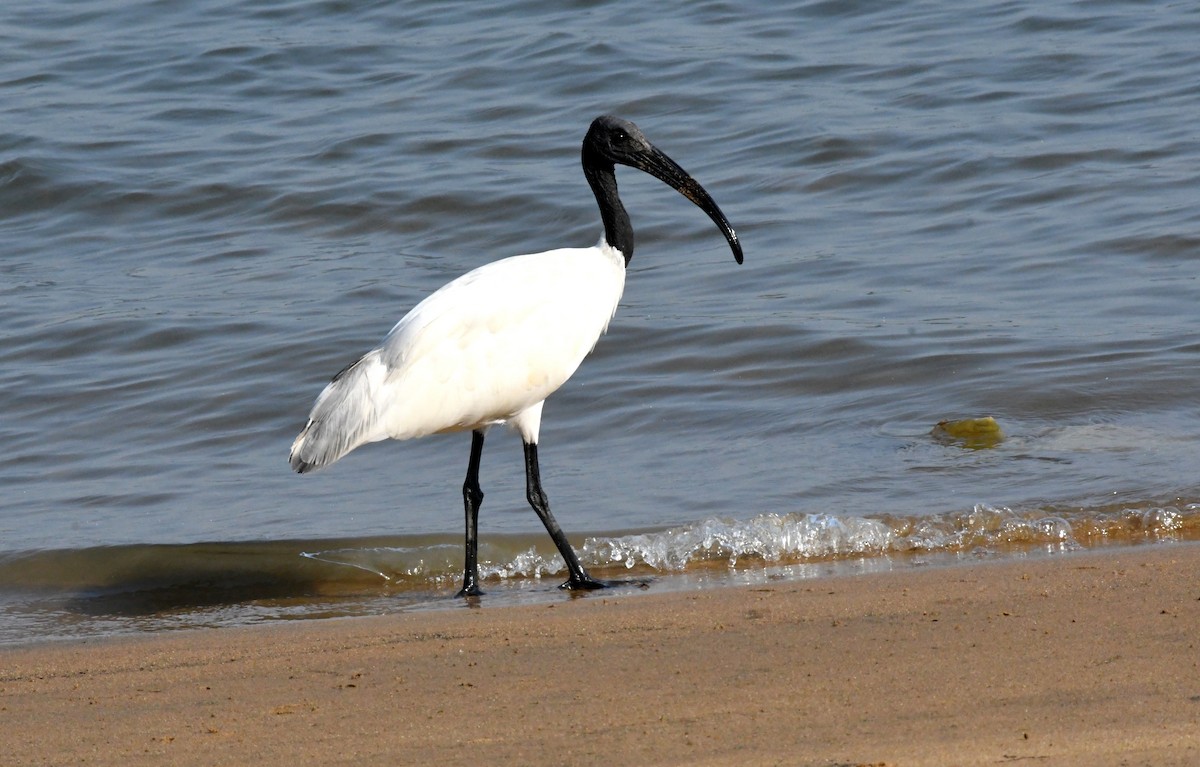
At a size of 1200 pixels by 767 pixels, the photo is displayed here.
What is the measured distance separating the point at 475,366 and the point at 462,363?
0.05 metres

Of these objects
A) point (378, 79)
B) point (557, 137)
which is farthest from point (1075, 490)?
point (378, 79)

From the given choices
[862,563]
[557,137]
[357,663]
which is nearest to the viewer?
[357,663]

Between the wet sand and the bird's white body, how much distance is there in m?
1.08

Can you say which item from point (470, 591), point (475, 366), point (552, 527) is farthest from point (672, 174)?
point (470, 591)

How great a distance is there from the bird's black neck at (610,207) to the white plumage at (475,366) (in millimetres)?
255

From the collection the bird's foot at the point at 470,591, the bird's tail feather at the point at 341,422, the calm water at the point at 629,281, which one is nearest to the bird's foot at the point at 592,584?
the calm water at the point at 629,281

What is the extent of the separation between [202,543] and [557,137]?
8263 millimetres

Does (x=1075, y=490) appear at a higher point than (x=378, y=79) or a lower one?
lower

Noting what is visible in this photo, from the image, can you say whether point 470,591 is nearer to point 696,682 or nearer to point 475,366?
point 475,366

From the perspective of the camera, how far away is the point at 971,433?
7.84 metres

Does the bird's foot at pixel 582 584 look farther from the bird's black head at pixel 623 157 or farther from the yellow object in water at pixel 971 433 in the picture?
the yellow object in water at pixel 971 433

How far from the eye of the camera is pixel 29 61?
719 inches

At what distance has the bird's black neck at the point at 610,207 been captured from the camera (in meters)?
7.09

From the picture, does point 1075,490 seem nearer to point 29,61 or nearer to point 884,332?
point 884,332
